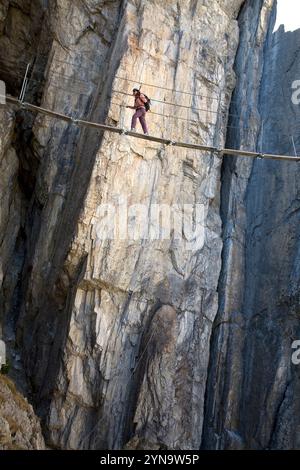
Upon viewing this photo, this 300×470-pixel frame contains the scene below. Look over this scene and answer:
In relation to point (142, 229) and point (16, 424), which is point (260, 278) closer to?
point (142, 229)

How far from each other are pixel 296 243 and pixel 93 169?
19.7ft

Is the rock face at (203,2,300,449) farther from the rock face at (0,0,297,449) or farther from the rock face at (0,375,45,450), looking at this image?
the rock face at (0,375,45,450)

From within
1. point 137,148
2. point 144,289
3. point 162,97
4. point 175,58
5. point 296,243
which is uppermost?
point 175,58

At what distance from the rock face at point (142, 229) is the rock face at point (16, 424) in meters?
2.32

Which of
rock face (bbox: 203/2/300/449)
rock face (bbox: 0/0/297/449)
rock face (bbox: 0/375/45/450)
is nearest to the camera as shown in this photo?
rock face (bbox: 0/375/45/450)

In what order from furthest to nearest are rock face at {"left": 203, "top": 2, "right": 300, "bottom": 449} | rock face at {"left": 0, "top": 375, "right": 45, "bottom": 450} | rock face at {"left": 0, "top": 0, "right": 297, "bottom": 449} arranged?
1. rock face at {"left": 203, "top": 2, "right": 300, "bottom": 449}
2. rock face at {"left": 0, "top": 0, "right": 297, "bottom": 449}
3. rock face at {"left": 0, "top": 375, "right": 45, "bottom": 450}

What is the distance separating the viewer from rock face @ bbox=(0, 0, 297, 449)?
15.9m

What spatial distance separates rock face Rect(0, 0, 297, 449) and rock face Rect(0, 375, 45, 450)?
2.32 m

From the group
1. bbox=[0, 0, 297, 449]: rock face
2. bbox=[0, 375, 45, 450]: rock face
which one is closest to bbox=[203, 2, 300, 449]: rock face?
bbox=[0, 0, 297, 449]: rock face

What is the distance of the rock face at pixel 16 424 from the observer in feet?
40.5

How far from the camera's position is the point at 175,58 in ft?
62.2

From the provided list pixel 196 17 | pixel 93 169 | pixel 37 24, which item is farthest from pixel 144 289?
pixel 37 24
